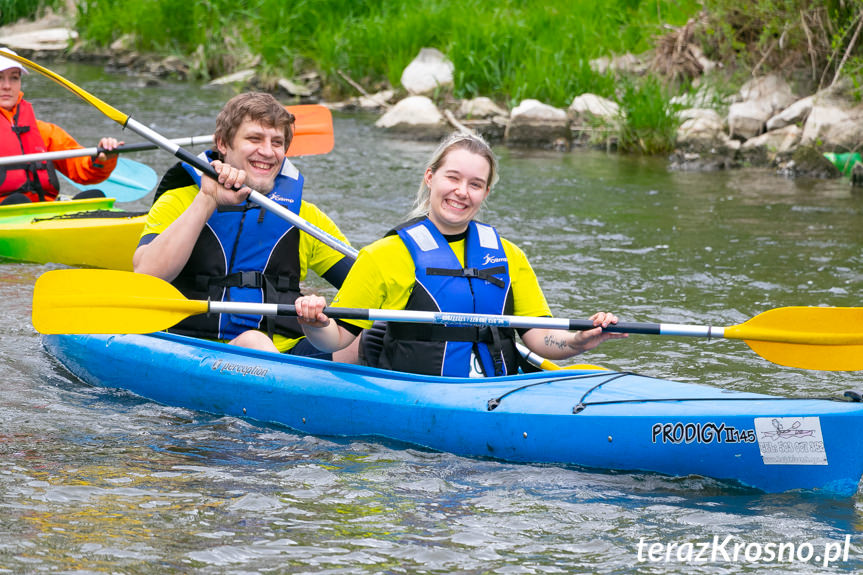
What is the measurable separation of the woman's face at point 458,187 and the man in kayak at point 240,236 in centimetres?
63

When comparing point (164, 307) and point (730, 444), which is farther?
point (164, 307)

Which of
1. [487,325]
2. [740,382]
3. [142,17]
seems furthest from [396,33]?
[487,325]

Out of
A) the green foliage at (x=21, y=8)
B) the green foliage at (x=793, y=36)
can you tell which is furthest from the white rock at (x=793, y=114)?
the green foliage at (x=21, y=8)

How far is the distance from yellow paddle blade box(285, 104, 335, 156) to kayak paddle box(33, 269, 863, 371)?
207 cm

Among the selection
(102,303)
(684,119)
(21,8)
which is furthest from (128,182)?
(21,8)

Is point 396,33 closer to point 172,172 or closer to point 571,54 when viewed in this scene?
point 571,54

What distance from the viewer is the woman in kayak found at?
11.4 ft

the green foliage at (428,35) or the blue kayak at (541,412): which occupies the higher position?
the green foliage at (428,35)

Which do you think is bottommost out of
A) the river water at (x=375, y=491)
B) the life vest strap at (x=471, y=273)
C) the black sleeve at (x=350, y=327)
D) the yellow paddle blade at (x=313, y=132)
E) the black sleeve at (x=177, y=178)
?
the river water at (x=375, y=491)

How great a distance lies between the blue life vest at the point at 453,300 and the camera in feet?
11.6

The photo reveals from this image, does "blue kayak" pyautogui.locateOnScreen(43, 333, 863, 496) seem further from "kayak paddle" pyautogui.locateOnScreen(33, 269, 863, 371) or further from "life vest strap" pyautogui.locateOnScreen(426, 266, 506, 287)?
"life vest strap" pyautogui.locateOnScreen(426, 266, 506, 287)

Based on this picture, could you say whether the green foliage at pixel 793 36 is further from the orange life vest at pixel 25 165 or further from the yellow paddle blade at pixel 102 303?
the yellow paddle blade at pixel 102 303

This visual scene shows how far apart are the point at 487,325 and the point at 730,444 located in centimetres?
79

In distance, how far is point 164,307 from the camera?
12.2 feet
